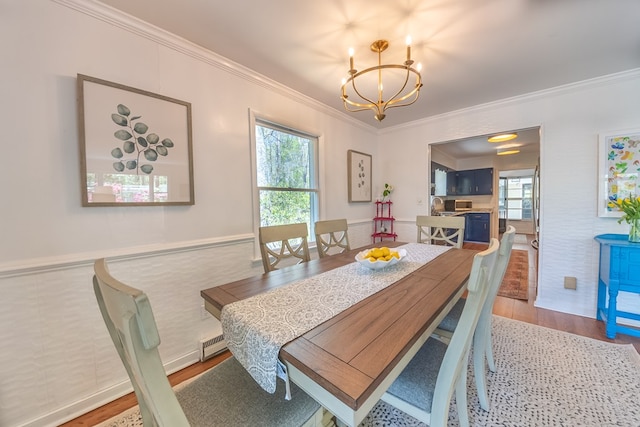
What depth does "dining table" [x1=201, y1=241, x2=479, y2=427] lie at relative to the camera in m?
0.69

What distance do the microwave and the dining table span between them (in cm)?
541

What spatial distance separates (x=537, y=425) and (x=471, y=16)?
2.42 m

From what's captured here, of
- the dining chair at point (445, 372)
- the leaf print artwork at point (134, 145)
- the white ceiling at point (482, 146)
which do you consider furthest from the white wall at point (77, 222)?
the white ceiling at point (482, 146)

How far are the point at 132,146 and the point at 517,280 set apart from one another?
481 cm

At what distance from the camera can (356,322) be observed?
97 centimetres

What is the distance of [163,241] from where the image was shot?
5.68 feet

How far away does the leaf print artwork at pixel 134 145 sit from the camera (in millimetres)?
1516

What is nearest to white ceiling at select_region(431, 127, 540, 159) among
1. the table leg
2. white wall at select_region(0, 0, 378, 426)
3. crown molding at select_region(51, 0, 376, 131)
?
the table leg

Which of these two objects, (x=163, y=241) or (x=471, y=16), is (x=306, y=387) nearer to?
(x=163, y=241)

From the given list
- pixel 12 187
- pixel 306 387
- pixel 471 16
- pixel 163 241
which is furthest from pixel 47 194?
pixel 471 16

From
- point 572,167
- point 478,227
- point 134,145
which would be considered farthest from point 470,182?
point 134,145

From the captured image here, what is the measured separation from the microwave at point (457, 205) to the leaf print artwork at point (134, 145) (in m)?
6.69

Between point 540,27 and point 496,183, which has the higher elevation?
point 540,27

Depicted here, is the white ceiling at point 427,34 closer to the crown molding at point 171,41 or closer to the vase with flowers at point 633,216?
the crown molding at point 171,41
